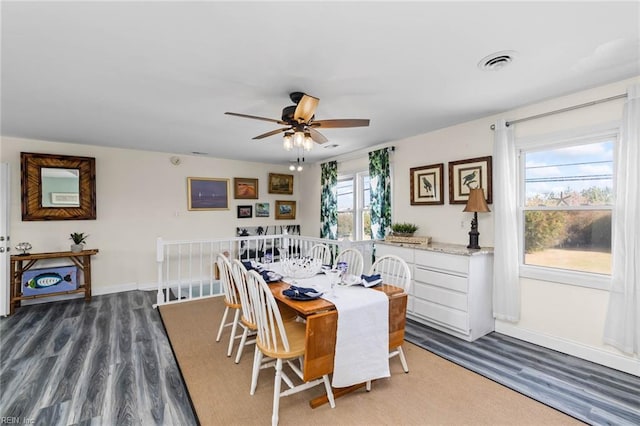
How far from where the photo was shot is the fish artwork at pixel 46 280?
4.18 metres

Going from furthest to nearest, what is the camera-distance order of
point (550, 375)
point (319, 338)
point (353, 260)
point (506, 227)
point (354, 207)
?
point (354, 207) < point (353, 260) < point (506, 227) < point (550, 375) < point (319, 338)

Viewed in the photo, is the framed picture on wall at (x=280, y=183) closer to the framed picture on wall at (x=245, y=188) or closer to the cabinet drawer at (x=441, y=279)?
the framed picture on wall at (x=245, y=188)

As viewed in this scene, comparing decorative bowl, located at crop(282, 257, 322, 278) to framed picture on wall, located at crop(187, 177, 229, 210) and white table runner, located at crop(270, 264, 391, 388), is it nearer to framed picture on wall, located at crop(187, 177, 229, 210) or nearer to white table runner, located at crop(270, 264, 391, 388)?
white table runner, located at crop(270, 264, 391, 388)

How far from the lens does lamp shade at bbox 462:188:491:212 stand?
3.27 meters

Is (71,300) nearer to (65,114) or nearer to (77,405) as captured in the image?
(65,114)

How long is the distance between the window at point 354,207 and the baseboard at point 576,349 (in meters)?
2.52

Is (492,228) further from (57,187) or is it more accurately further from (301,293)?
(57,187)

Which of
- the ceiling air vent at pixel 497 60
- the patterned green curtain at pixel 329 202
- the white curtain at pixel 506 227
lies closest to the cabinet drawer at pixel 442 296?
the white curtain at pixel 506 227

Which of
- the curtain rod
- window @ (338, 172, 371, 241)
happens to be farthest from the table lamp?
window @ (338, 172, 371, 241)

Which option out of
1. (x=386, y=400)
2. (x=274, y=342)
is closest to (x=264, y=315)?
(x=274, y=342)

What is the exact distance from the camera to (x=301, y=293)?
86.9 inches

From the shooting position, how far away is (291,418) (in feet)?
6.43

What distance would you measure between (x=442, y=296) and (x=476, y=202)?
113 cm

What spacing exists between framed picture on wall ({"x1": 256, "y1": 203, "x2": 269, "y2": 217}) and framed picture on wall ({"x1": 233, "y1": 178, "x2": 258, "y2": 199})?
0.70 ft
